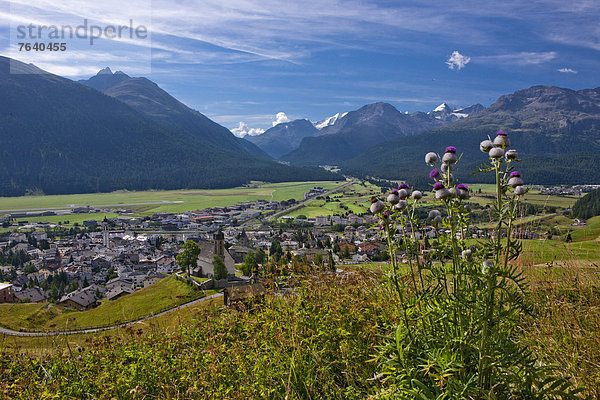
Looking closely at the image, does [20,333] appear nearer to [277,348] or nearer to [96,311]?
[96,311]

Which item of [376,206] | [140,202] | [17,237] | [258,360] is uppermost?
[376,206]

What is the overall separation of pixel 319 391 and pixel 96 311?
4015 cm

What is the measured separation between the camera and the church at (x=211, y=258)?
43.0m

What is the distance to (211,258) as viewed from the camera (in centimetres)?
4303

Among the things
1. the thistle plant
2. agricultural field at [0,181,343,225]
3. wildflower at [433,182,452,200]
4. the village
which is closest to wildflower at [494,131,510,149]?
the thistle plant

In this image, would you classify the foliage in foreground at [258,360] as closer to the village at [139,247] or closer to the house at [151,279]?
the village at [139,247]

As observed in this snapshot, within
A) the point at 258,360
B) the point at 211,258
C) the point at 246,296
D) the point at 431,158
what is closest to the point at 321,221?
the point at 211,258

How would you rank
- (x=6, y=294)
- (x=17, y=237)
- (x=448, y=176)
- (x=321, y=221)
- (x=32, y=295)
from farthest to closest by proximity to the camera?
(x=321, y=221), (x=17, y=237), (x=32, y=295), (x=6, y=294), (x=448, y=176)

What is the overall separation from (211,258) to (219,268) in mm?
4398

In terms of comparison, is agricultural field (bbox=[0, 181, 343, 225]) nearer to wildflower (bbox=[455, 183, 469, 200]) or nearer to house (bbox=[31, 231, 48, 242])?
house (bbox=[31, 231, 48, 242])

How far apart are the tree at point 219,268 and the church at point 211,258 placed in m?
1.92

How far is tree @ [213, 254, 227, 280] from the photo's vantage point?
38.7 metres

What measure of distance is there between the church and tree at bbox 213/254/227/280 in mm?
1918

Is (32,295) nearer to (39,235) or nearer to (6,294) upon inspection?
(6,294)
